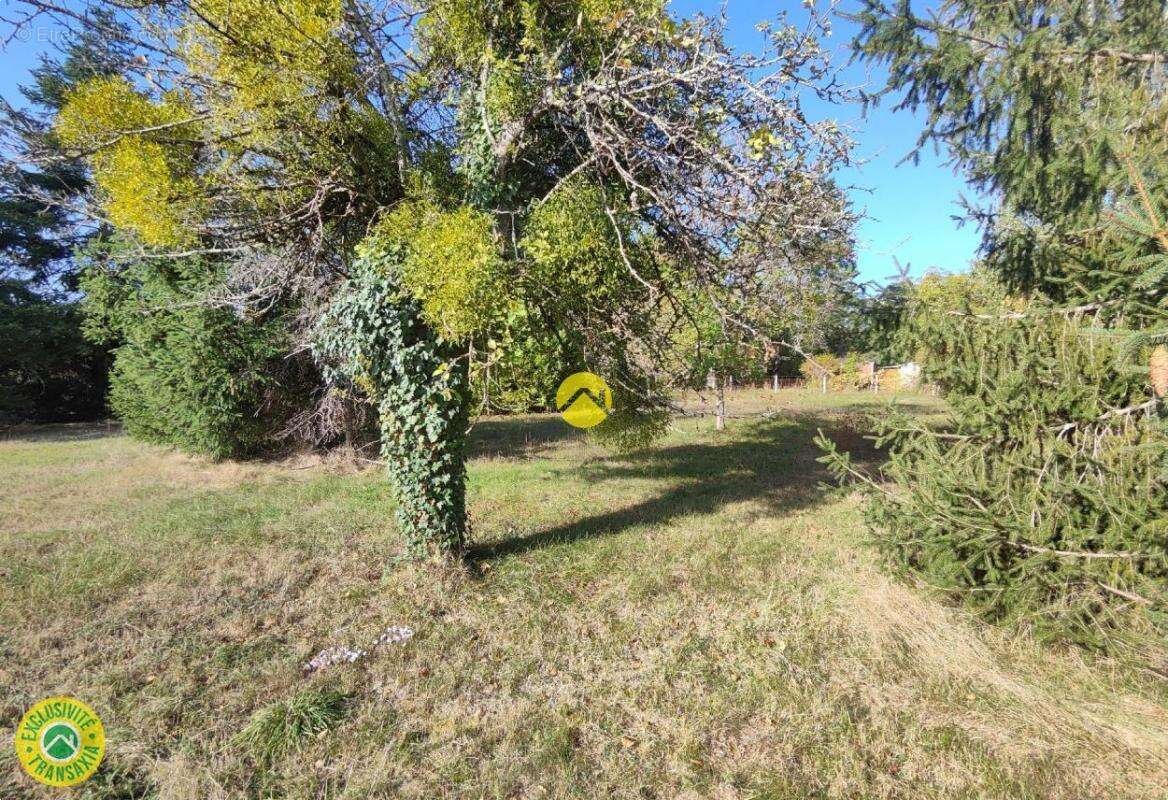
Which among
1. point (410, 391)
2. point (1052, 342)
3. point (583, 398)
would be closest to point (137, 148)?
point (410, 391)

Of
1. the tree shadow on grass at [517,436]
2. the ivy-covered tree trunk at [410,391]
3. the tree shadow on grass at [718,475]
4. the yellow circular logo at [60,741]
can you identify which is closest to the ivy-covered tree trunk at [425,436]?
the ivy-covered tree trunk at [410,391]

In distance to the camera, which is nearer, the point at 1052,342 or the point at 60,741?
Answer: the point at 60,741

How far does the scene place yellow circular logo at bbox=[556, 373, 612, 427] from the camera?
5.42 meters

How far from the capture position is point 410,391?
15.8ft

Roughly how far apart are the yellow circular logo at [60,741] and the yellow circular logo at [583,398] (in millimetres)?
3859

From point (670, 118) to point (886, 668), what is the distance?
15.1 ft

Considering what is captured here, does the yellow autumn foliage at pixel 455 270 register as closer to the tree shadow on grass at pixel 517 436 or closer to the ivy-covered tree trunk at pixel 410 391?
the ivy-covered tree trunk at pixel 410 391

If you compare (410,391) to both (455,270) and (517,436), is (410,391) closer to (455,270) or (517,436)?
(455,270)

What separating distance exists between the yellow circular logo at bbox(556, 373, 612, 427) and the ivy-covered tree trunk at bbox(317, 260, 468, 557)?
3.28ft

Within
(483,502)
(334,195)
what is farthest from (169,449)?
(334,195)

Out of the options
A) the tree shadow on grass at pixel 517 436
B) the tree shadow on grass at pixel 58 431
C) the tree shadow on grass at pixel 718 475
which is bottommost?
the tree shadow on grass at pixel 718 475

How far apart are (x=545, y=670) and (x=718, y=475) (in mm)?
6970

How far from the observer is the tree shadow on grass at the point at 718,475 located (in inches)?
269

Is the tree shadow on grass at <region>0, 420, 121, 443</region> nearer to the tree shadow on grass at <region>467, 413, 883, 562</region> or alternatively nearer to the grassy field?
the grassy field
